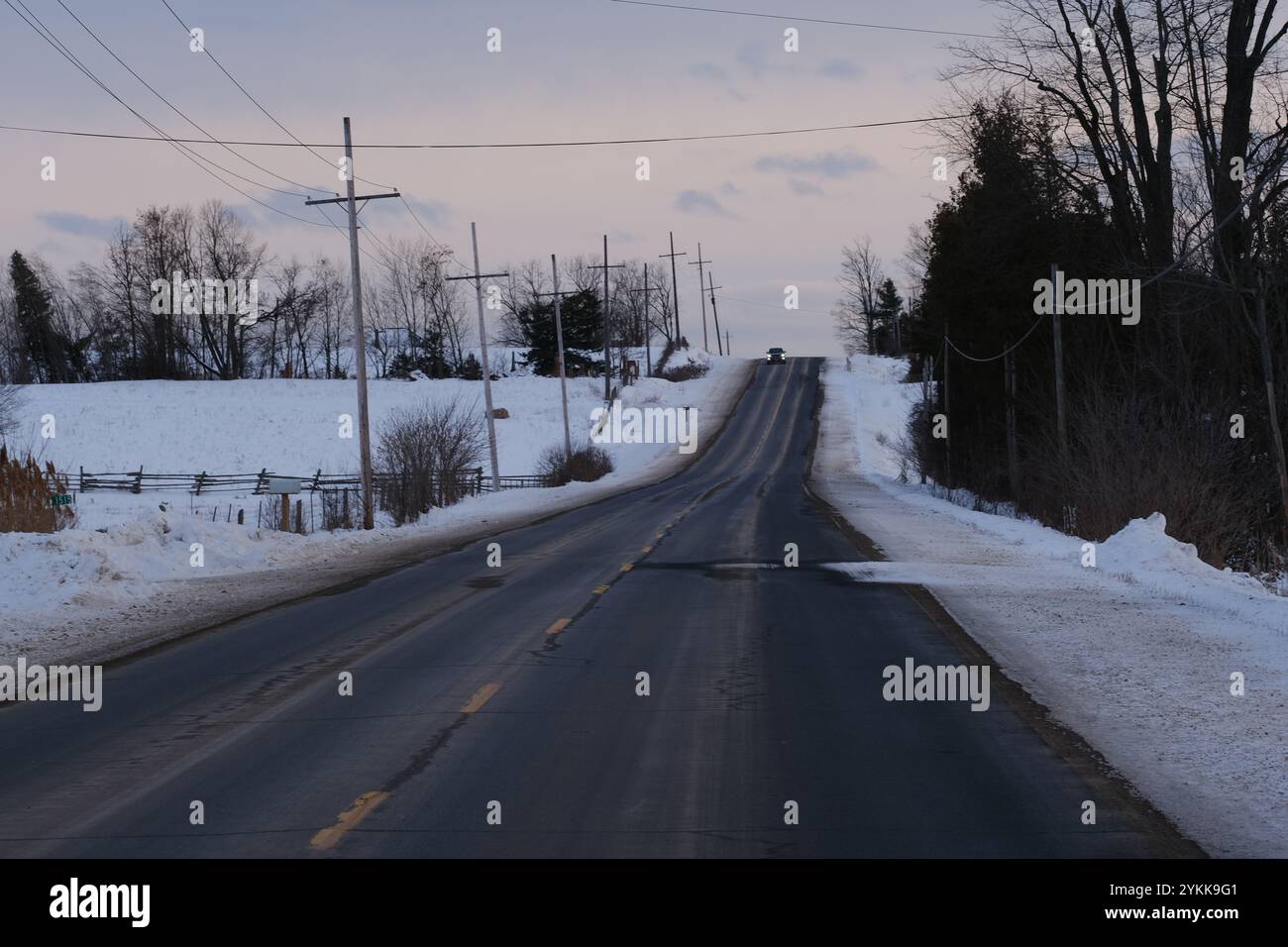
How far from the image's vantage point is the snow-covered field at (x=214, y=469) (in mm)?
17844

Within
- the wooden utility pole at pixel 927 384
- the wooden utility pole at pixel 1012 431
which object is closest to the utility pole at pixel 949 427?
the wooden utility pole at pixel 927 384

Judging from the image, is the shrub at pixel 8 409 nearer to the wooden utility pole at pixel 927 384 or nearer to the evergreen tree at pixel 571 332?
the wooden utility pole at pixel 927 384

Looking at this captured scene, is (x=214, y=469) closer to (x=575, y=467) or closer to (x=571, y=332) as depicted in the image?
(x=575, y=467)

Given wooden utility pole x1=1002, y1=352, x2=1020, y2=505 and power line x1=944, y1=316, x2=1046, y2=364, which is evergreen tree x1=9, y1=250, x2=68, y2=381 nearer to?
power line x1=944, y1=316, x2=1046, y2=364

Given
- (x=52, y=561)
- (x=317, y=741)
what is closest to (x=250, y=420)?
(x=52, y=561)

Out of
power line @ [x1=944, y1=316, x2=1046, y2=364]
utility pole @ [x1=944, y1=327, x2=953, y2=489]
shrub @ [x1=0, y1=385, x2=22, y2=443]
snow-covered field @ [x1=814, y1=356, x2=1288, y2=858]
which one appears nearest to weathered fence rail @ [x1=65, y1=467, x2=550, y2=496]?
shrub @ [x1=0, y1=385, x2=22, y2=443]

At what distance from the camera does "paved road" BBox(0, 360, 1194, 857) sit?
6.72 m

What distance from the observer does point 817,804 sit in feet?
23.9

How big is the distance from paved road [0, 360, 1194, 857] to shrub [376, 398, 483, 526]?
25042mm

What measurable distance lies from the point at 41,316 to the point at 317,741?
124 metres

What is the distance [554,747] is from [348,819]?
202cm

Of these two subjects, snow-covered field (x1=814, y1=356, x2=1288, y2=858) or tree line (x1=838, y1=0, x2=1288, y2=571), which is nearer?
snow-covered field (x1=814, y1=356, x2=1288, y2=858)
